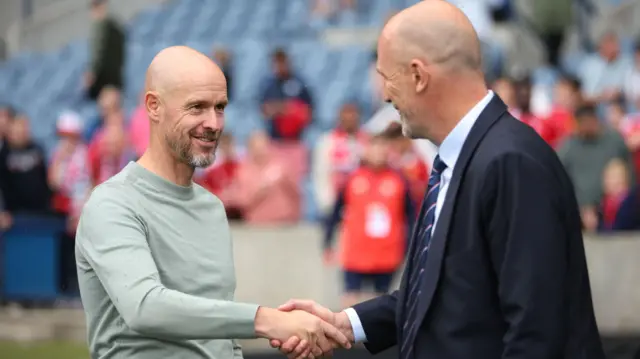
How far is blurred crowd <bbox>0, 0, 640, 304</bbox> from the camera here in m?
10.1

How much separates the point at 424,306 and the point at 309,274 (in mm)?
7433

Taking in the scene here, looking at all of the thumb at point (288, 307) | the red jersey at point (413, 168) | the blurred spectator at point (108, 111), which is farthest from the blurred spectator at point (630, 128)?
the thumb at point (288, 307)

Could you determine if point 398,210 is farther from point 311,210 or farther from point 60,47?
point 60,47

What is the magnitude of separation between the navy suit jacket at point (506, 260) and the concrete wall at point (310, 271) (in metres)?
7.17

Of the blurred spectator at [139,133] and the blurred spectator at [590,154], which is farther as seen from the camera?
the blurred spectator at [139,133]

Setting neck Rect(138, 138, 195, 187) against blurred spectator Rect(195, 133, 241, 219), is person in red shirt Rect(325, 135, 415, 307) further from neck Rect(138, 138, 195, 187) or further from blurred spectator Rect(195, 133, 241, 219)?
neck Rect(138, 138, 195, 187)

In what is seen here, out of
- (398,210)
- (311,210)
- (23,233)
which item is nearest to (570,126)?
(398,210)

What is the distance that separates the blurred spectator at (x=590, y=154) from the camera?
10633mm

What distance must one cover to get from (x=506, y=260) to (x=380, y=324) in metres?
1.08

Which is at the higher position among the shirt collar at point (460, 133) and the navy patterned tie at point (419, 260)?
the shirt collar at point (460, 133)

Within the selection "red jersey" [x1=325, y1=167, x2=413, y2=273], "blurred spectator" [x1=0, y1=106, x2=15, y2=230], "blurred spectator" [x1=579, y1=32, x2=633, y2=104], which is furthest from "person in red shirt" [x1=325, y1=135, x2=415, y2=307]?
"blurred spectator" [x1=579, y1=32, x2=633, y2=104]

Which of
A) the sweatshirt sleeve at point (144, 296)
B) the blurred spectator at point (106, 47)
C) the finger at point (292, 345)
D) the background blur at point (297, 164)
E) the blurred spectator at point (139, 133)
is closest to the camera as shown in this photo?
the sweatshirt sleeve at point (144, 296)

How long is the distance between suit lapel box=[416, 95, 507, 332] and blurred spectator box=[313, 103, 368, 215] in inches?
295

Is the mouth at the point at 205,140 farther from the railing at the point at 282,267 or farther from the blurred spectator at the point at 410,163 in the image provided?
the railing at the point at 282,267
